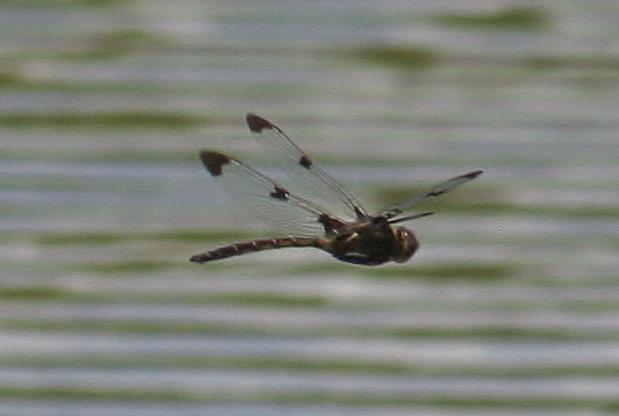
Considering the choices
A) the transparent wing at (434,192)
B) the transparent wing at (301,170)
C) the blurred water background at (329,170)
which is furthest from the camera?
the blurred water background at (329,170)

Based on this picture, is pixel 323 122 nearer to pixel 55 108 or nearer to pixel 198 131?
pixel 198 131

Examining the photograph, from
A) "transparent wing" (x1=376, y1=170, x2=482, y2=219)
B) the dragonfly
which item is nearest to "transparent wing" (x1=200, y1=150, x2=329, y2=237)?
the dragonfly

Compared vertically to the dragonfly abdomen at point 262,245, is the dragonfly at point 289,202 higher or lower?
higher

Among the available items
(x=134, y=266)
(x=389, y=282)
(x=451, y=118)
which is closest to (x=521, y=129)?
(x=451, y=118)

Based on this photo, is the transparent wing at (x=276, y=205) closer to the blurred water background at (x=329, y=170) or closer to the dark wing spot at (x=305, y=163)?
the dark wing spot at (x=305, y=163)

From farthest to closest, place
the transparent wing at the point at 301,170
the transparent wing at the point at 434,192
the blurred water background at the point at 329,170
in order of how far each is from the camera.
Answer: the blurred water background at the point at 329,170, the transparent wing at the point at 301,170, the transparent wing at the point at 434,192

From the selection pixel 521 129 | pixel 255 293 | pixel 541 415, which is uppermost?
pixel 521 129

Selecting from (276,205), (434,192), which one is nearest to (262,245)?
(276,205)

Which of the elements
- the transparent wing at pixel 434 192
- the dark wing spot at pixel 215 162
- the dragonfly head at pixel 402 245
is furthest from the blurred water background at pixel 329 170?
the dragonfly head at pixel 402 245
